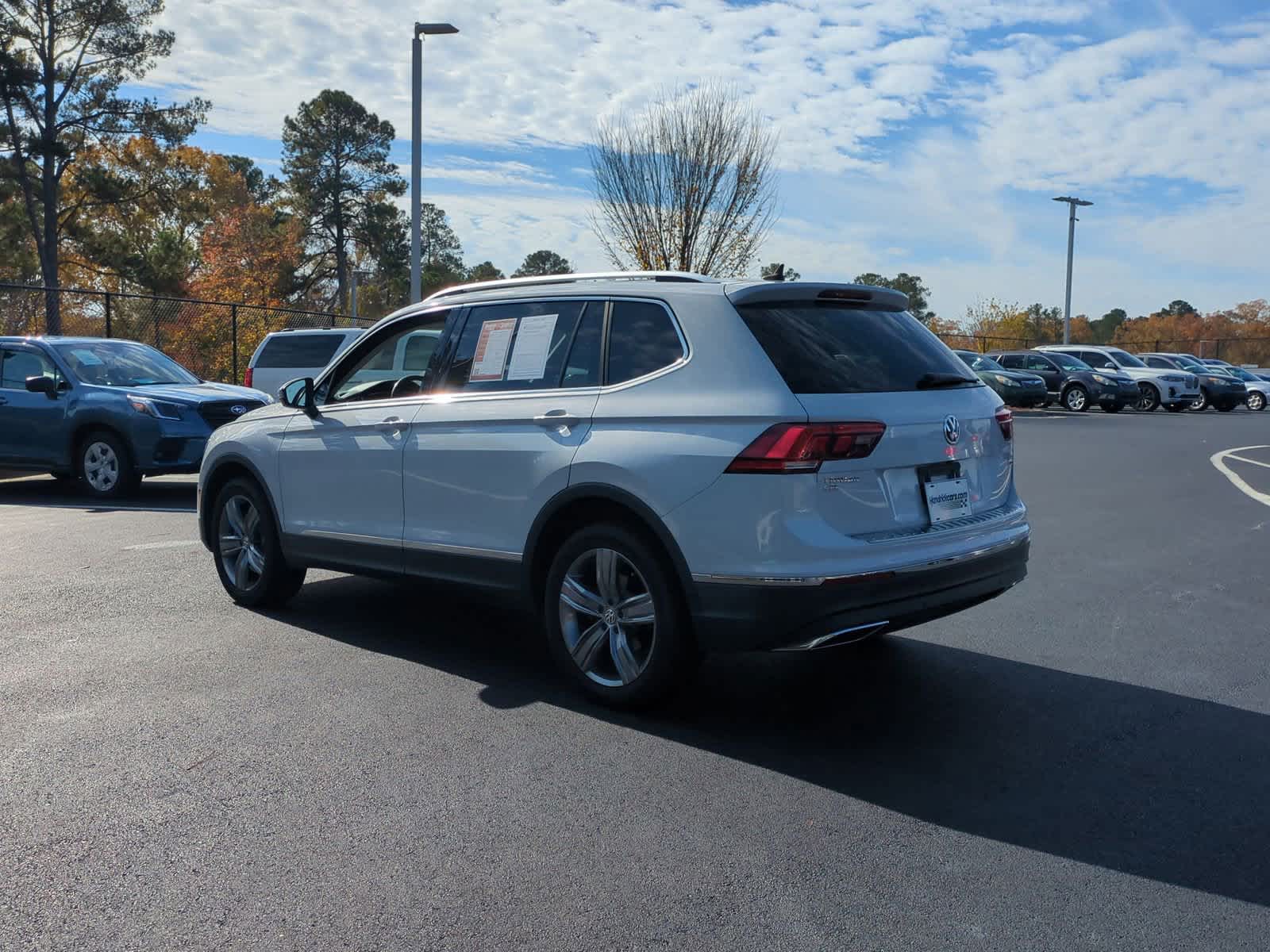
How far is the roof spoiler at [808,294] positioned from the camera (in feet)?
15.7

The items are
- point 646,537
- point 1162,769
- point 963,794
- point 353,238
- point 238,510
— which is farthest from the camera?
point 353,238

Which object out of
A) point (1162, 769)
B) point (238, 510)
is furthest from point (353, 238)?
point (1162, 769)

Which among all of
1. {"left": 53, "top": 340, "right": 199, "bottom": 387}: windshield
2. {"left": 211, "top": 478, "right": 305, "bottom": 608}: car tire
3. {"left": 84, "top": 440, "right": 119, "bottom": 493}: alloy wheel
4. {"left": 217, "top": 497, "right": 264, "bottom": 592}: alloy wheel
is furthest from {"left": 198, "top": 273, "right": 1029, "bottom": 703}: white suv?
{"left": 53, "top": 340, "right": 199, "bottom": 387}: windshield

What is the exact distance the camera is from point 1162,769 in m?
4.32

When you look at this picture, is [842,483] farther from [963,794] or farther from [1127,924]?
[1127,924]

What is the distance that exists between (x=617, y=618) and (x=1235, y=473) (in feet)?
44.0

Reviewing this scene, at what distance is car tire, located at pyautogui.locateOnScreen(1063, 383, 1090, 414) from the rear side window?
33080mm

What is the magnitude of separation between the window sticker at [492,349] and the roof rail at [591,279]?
0.21 meters

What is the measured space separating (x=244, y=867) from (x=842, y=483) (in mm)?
2406

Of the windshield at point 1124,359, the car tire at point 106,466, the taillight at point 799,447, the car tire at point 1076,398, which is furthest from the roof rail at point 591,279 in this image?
the windshield at point 1124,359

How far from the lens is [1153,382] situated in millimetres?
36375

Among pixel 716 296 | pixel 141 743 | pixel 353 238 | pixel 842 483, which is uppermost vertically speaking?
pixel 353 238

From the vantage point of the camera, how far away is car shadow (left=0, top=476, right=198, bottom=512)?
11.4 m

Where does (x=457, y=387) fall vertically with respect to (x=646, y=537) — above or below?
above
